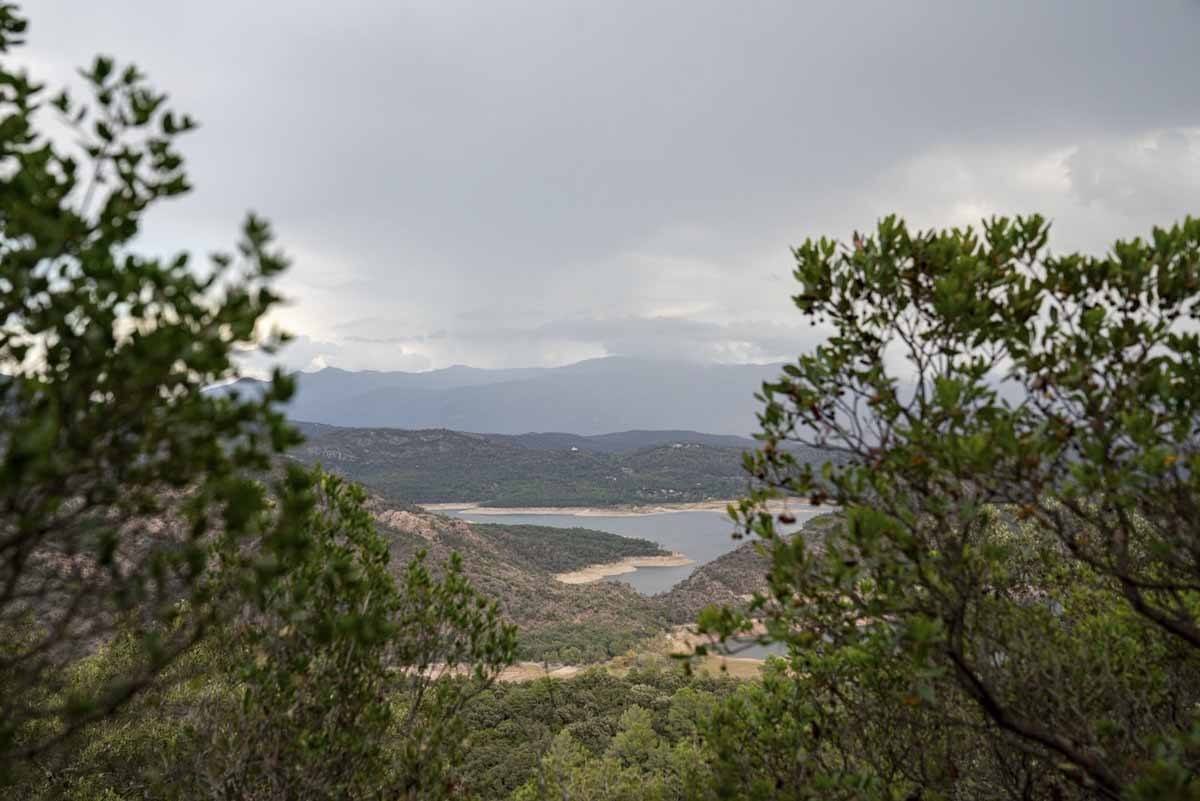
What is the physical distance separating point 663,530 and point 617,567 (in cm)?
3971

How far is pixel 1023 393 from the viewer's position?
5.15 m

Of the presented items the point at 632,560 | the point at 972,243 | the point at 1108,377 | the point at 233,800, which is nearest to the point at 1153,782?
the point at 1108,377

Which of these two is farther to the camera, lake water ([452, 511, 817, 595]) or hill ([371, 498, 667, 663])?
lake water ([452, 511, 817, 595])

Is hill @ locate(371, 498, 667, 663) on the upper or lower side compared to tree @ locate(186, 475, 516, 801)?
lower

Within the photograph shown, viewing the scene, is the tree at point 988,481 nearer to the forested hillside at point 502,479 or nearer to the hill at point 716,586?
the hill at point 716,586

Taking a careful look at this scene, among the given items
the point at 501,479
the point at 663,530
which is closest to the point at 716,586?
the point at 663,530

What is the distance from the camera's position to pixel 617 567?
98688mm

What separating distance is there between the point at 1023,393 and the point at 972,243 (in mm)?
1259

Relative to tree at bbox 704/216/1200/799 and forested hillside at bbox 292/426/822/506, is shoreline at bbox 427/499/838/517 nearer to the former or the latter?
forested hillside at bbox 292/426/822/506

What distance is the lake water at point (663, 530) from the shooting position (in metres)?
95.0

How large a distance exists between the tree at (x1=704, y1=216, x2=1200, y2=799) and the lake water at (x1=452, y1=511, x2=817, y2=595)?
84.1 m

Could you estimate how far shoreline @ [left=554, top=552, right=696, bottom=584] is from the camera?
8868cm

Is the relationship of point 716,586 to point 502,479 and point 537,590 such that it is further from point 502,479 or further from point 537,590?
point 502,479

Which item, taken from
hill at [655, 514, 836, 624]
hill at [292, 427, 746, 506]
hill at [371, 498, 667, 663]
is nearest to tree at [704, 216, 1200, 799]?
hill at [371, 498, 667, 663]
